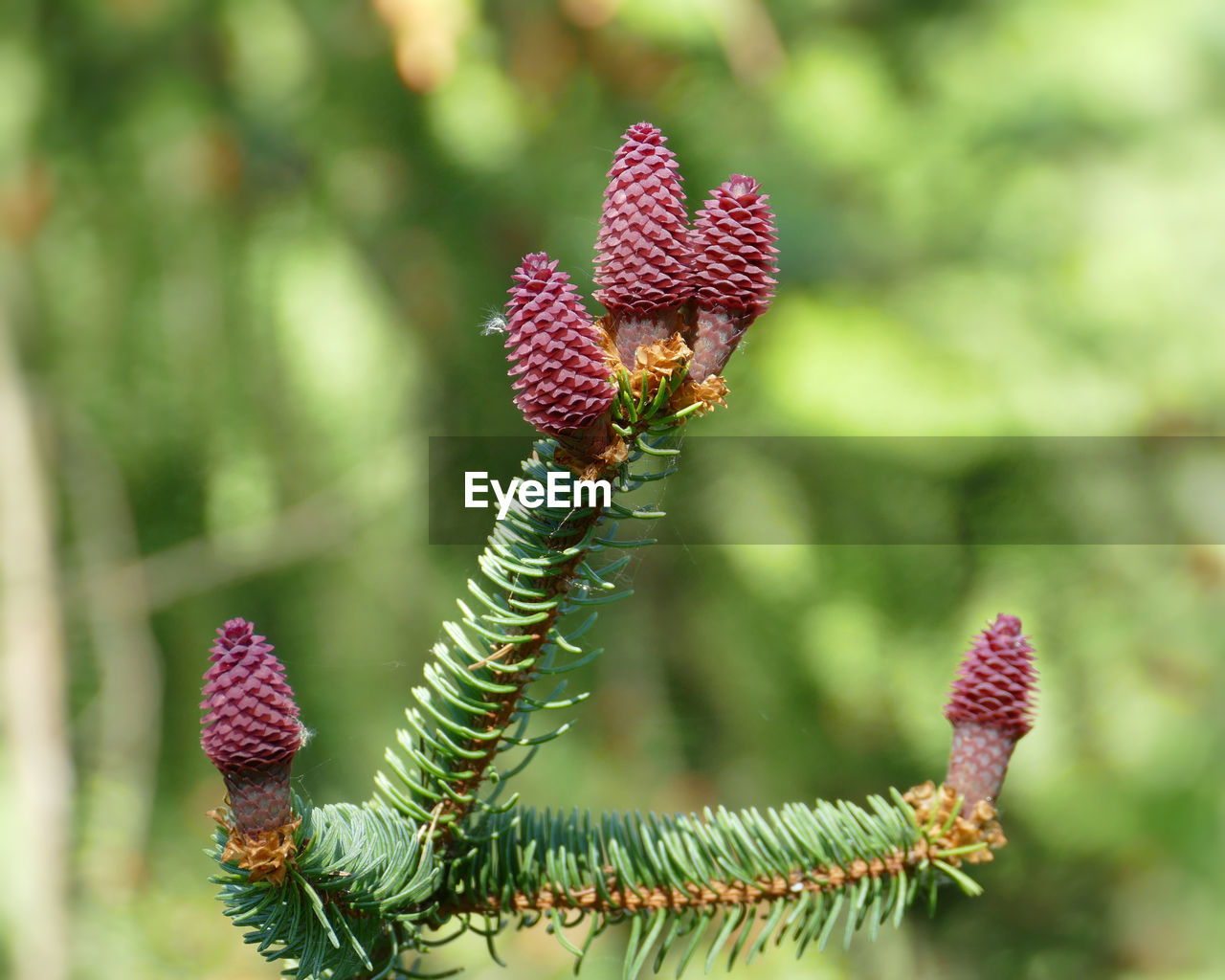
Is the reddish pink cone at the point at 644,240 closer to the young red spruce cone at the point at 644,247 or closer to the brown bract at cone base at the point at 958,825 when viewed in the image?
the young red spruce cone at the point at 644,247

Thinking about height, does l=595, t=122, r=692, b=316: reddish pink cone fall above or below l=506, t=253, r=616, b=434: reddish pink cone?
above

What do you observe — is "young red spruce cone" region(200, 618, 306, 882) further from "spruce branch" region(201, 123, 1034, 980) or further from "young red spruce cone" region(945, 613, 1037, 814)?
"young red spruce cone" region(945, 613, 1037, 814)

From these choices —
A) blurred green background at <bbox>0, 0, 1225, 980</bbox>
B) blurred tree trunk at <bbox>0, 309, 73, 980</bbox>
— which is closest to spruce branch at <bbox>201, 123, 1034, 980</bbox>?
blurred green background at <bbox>0, 0, 1225, 980</bbox>

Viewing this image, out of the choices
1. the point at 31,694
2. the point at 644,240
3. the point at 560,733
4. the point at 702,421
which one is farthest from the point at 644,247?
the point at 31,694

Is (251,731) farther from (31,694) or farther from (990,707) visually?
(31,694)

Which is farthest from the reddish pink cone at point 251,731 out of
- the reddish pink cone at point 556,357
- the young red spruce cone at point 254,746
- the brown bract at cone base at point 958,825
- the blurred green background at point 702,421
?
the blurred green background at point 702,421

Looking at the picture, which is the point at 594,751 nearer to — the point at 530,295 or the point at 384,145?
the point at 384,145
